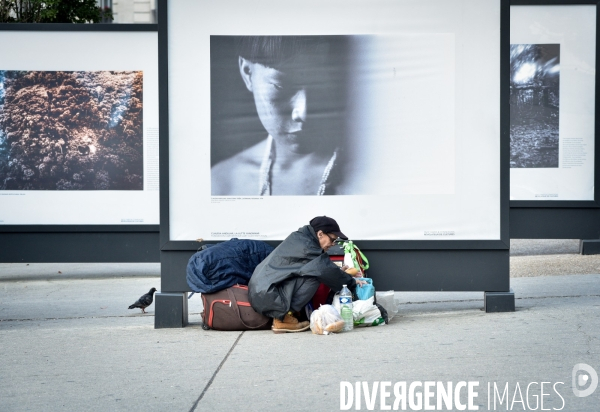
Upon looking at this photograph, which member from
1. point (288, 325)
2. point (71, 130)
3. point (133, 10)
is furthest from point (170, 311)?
point (133, 10)

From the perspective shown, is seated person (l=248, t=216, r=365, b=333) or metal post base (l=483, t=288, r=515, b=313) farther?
metal post base (l=483, t=288, r=515, b=313)

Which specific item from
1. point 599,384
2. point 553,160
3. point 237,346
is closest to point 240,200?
point 237,346

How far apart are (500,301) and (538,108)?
5.75m

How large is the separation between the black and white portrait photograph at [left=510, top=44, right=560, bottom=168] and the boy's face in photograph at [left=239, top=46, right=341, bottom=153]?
5868 millimetres

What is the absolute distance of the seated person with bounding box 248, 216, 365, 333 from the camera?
6.66 m

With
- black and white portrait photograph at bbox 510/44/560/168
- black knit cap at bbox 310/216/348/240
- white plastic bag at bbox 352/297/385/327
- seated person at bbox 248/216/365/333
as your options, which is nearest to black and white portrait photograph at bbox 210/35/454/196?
black knit cap at bbox 310/216/348/240

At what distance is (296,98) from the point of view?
7.44 m

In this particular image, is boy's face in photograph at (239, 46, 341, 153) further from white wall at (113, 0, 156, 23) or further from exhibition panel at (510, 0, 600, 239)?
white wall at (113, 0, 156, 23)

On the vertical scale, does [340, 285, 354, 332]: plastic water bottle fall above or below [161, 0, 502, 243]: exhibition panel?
below

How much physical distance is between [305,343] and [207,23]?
10.0 feet

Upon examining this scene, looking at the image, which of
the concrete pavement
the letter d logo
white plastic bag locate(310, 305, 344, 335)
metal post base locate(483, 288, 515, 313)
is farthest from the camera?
metal post base locate(483, 288, 515, 313)

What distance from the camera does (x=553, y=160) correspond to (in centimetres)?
1235

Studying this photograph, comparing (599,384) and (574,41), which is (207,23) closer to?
(599,384)

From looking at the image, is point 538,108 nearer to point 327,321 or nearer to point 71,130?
point 71,130
